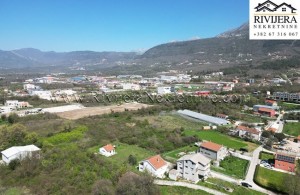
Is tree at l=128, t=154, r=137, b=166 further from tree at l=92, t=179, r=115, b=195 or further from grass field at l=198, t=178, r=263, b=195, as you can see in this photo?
grass field at l=198, t=178, r=263, b=195

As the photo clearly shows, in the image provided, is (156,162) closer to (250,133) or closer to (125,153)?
(125,153)

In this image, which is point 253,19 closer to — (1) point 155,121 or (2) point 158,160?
(2) point 158,160

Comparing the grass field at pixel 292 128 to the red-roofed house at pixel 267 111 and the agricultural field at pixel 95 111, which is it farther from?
the agricultural field at pixel 95 111

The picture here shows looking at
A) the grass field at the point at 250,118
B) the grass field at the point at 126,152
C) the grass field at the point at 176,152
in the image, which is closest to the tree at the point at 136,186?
the grass field at the point at 126,152

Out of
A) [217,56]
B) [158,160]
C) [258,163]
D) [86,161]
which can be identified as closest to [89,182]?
[86,161]

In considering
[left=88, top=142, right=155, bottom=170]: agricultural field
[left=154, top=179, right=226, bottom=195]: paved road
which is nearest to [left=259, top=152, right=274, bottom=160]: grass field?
[left=154, top=179, right=226, bottom=195]: paved road
